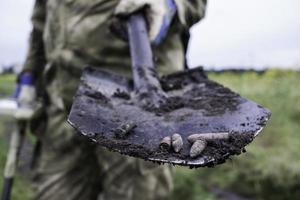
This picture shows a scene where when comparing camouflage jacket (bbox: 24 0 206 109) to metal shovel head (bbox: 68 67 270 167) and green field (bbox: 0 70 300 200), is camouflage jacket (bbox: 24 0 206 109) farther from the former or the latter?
green field (bbox: 0 70 300 200)

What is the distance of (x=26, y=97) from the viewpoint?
2436mm

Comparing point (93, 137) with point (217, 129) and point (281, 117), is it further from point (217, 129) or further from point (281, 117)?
point (281, 117)

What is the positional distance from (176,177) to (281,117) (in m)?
1.38

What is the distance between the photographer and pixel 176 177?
3.31 m

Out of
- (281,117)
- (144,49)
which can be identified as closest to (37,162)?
(144,49)

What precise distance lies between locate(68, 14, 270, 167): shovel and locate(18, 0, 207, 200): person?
0.57 feet

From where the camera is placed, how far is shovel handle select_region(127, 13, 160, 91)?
5.10ft

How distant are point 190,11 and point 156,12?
0.33 m

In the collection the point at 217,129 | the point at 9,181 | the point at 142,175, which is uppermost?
the point at 217,129

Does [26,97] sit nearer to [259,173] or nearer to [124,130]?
[124,130]

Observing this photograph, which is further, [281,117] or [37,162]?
[281,117]

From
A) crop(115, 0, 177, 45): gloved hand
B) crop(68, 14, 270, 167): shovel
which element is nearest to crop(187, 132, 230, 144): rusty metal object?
crop(68, 14, 270, 167): shovel

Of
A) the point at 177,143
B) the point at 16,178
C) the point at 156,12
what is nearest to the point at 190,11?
the point at 156,12

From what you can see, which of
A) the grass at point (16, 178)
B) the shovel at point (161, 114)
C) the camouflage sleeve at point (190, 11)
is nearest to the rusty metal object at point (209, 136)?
the shovel at point (161, 114)
